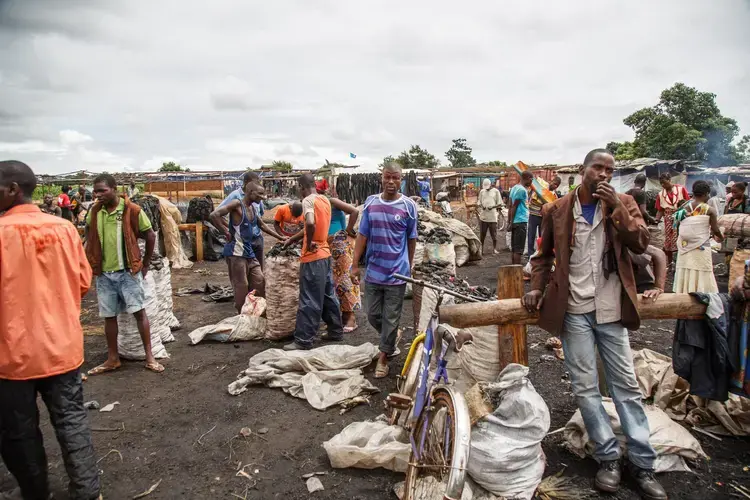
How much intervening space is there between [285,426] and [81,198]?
17.3 meters

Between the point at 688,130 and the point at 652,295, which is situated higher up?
the point at 688,130

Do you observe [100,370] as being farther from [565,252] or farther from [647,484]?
[647,484]

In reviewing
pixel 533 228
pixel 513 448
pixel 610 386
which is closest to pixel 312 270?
pixel 513 448

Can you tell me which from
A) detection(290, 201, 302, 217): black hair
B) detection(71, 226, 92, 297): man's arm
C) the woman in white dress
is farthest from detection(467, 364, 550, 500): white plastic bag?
the woman in white dress

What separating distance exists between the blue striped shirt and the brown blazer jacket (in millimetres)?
1425

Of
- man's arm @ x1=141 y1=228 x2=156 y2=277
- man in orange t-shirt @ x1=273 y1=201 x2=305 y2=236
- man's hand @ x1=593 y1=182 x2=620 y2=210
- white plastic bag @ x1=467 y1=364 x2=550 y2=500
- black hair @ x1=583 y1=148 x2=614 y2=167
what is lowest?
white plastic bag @ x1=467 y1=364 x2=550 y2=500

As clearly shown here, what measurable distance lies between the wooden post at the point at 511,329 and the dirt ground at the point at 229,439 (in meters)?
0.63

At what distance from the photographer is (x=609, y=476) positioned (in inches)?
106

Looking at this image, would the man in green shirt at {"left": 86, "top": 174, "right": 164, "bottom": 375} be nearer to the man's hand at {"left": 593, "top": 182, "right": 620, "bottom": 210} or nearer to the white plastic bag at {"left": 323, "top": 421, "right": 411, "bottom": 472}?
the white plastic bag at {"left": 323, "top": 421, "right": 411, "bottom": 472}

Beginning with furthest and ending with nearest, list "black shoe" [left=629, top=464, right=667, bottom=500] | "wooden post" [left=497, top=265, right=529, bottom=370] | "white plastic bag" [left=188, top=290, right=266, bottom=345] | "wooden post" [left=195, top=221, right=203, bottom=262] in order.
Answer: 1. "wooden post" [left=195, top=221, right=203, bottom=262]
2. "white plastic bag" [left=188, top=290, right=266, bottom=345]
3. "wooden post" [left=497, top=265, right=529, bottom=370]
4. "black shoe" [left=629, top=464, right=667, bottom=500]

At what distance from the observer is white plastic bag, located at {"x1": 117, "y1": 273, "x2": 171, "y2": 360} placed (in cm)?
477

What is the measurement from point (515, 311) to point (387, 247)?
1485 millimetres

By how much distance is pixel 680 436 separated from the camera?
2.99m

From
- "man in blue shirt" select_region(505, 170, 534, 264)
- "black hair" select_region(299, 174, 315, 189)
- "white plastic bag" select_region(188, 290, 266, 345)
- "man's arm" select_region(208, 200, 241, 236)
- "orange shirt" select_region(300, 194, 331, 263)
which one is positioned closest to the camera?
"orange shirt" select_region(300, 194, 331, 263)
